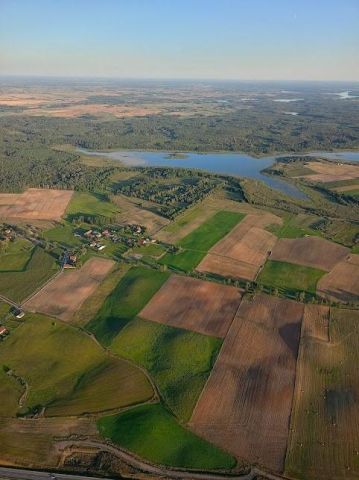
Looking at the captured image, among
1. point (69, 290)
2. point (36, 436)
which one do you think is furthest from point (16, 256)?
point (36, 436)

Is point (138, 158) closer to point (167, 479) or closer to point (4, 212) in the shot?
point (4, 212)

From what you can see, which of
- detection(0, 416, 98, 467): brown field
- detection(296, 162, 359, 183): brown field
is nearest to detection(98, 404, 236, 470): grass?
detection(0, 416, 98, 467): brown field

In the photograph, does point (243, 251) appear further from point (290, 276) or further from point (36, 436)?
point (36, 436)

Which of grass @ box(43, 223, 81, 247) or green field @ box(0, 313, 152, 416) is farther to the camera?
grass @ box(43, 223, 81, 247)

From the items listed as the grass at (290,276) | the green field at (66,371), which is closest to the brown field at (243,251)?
the grass at (290,276)

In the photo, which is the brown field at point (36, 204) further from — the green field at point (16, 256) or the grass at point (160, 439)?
the grass at point (160, 439)

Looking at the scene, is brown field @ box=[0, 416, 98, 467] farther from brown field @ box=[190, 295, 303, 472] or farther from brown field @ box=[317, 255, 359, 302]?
brown field @ box=[317, 255, 359, 302]

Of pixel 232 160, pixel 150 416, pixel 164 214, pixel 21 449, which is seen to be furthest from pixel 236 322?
pixel 232 160
